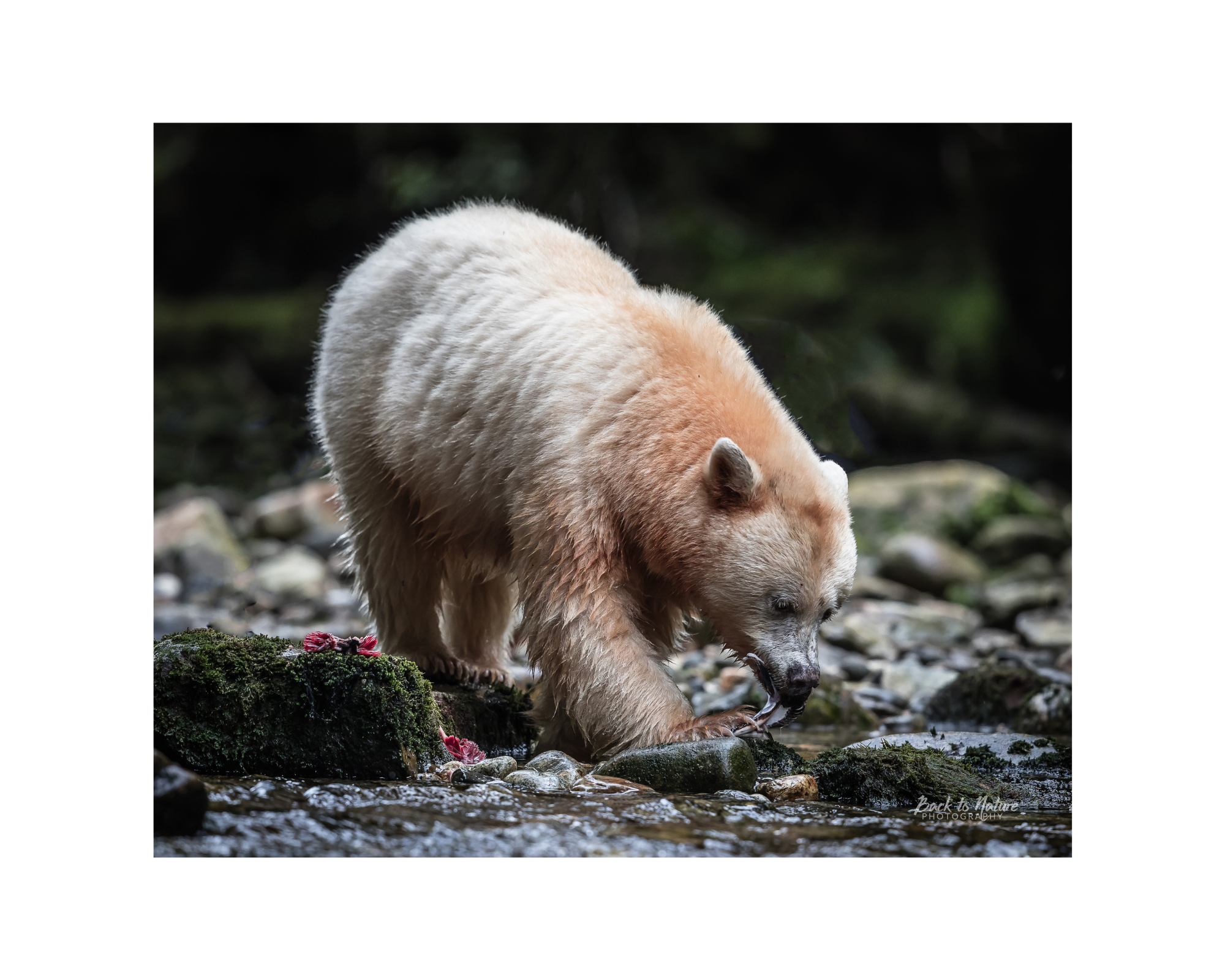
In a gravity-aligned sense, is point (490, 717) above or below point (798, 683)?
below

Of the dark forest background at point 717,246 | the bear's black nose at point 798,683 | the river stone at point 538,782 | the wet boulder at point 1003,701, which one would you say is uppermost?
the dark forest background at point 717,246

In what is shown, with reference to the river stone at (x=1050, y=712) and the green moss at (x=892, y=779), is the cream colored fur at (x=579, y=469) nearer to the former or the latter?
the green moss at (x=892, y=779)

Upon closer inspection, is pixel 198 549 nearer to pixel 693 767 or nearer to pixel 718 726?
pixel 718 726

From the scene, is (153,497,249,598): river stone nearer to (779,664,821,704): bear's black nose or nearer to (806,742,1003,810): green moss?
(779,664,821,704): bear's black nose

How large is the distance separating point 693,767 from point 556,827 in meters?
0.96

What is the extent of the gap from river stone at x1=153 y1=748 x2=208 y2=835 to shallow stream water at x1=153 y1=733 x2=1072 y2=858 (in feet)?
A: 0.17

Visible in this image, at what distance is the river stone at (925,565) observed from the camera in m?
11.7

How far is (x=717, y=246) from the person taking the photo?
20.5m

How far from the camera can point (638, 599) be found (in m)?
5.93

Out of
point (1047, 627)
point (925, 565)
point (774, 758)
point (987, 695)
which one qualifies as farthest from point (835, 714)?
point (925, 565)

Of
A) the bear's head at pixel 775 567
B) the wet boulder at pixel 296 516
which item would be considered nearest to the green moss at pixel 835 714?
the bear's head at pixel 775 567

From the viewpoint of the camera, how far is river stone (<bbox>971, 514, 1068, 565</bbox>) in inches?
495

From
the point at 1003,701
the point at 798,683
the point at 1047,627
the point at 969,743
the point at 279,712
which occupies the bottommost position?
the point at 969,743

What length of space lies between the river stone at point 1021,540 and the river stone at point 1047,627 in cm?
214
